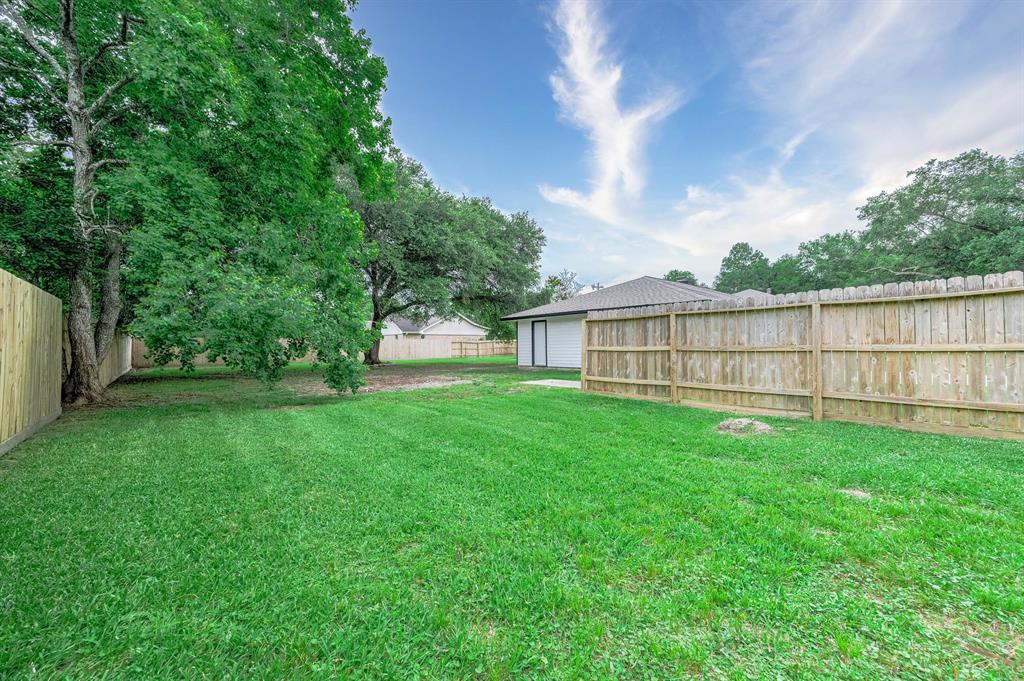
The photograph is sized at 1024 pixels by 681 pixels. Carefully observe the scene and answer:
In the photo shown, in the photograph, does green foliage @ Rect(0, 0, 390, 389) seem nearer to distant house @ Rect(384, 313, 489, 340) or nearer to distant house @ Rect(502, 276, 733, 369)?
distant house @ Rect(502, 276, 733, 369)

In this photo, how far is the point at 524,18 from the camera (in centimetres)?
945

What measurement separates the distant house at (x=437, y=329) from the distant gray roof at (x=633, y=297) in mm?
15541

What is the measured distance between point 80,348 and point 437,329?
27177 mm

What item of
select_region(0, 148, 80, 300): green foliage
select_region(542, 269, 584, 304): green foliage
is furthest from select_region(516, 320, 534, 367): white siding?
select_region(542, 269, 584, 304): green foliage

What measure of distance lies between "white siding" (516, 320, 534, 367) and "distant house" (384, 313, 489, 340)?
1368 centimetres

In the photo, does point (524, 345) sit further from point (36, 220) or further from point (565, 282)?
point (565, 282)

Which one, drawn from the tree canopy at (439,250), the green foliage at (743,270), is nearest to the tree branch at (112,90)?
the tree canopy at (439,250)

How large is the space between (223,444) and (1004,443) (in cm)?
790

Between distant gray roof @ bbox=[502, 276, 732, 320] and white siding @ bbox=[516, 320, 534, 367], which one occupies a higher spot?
distant gray roof @ bbox=[502, 276, 732, 320]

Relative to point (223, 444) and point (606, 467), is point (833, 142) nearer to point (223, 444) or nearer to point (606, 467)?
point (606, 467)

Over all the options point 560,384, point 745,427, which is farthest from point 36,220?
point 745,427

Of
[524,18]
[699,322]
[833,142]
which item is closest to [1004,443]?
[699,322]

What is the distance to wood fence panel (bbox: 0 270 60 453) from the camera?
3910 mm

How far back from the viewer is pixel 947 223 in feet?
60.5
